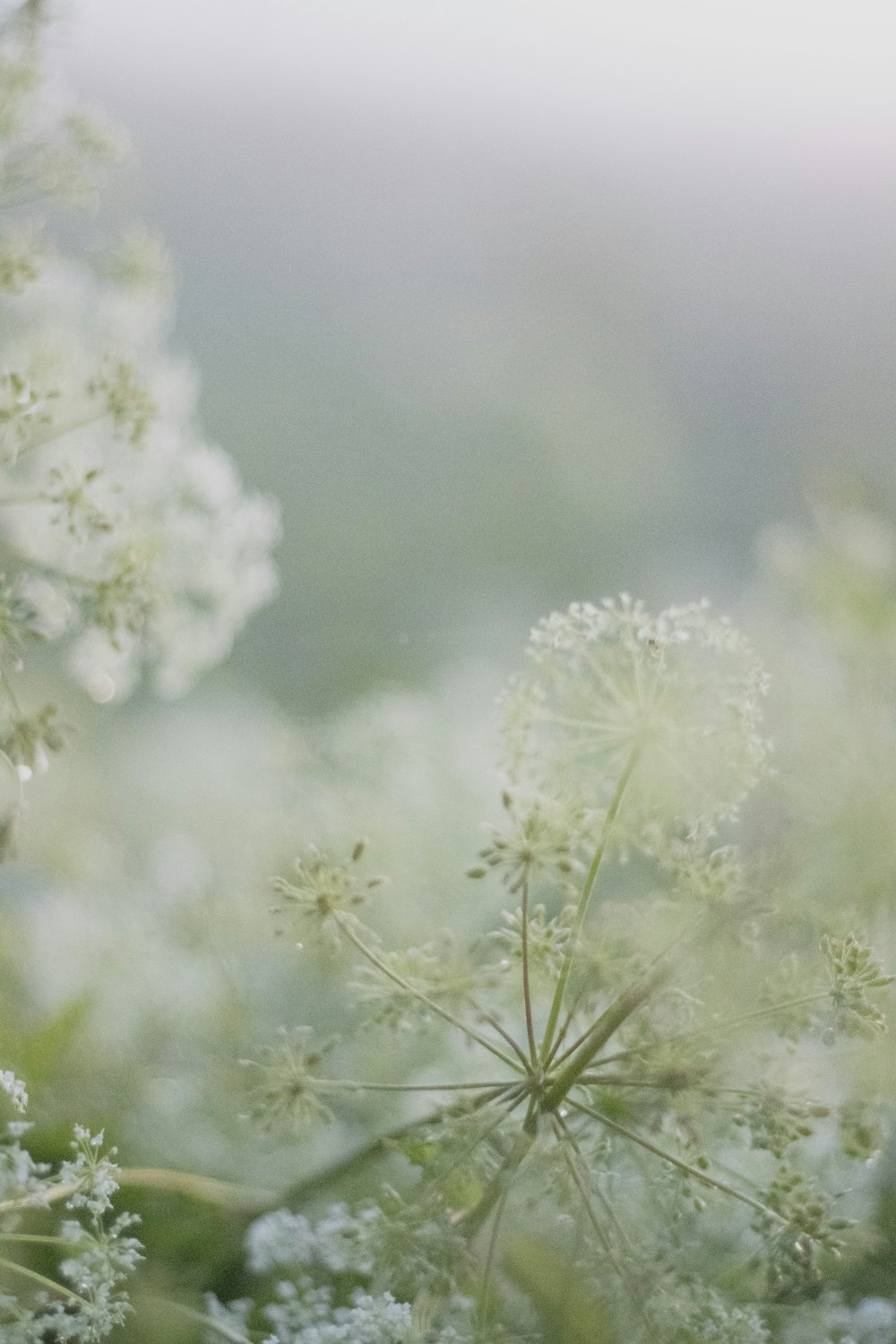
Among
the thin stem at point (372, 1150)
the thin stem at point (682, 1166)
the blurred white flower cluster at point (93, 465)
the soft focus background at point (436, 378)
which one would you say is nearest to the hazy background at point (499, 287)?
the soft focus background at point (436, 378)

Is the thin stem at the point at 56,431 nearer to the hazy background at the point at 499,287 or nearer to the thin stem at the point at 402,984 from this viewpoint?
the thin stem at the point at 402,984

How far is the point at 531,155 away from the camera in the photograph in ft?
4.39

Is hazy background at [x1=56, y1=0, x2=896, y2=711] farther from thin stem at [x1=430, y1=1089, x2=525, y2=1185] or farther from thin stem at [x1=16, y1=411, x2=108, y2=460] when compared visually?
thin stem at [x1=430, y1=1089, x2=525, y2=1185]

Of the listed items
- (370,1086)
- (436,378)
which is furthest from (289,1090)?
(436,378)

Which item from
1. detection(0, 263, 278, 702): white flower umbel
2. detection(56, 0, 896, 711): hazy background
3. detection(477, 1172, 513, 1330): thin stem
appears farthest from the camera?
detection(56, 0, 896, 711): hazy background

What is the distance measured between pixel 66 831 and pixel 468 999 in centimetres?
55

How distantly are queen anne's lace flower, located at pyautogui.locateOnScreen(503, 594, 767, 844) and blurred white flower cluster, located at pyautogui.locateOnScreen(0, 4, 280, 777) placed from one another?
0.69 feet

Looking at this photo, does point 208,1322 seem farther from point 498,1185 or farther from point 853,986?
point 853,986

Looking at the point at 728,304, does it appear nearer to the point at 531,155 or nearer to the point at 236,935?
the point at 531,155

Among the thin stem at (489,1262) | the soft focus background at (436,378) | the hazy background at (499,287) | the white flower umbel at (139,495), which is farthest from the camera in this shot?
the hazy background at (499,287)

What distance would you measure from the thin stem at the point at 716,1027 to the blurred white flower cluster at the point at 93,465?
288mm

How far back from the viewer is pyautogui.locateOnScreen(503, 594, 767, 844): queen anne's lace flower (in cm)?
51

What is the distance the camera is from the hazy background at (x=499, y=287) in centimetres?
120

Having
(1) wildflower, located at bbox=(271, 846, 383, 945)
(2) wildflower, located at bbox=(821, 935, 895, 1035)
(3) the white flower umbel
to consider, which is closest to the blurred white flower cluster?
(3) the white flower umbel
